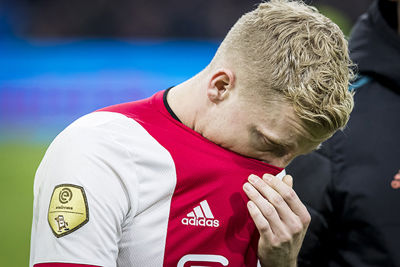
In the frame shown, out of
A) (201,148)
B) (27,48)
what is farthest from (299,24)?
(27,48)

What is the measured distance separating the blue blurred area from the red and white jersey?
619 centimetres

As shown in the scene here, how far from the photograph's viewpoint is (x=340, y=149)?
5.81ft

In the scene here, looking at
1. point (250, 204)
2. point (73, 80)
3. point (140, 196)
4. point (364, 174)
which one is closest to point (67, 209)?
point (140, 196)

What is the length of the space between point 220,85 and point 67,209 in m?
0.50

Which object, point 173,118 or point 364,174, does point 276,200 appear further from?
point 364,174

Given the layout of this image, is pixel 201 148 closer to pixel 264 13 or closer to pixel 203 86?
pixel 203 86

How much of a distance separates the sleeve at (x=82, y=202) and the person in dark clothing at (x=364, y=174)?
69 centimetres

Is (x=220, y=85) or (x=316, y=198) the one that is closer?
(x=220, y=85)

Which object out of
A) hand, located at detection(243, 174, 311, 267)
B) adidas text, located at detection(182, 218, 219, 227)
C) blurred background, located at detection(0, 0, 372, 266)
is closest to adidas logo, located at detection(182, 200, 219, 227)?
adidas text, located at detection(182, 218, 219, 227)

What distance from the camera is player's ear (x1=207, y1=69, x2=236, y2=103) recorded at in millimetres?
1423

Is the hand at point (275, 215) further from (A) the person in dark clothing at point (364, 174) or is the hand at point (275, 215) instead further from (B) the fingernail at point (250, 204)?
(A) the person in dark clothing at point (364, 174)

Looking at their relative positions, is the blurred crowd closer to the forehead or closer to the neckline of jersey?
the neckline of jersey

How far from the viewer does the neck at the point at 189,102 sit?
4.87 ft

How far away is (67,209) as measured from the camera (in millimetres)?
1275
